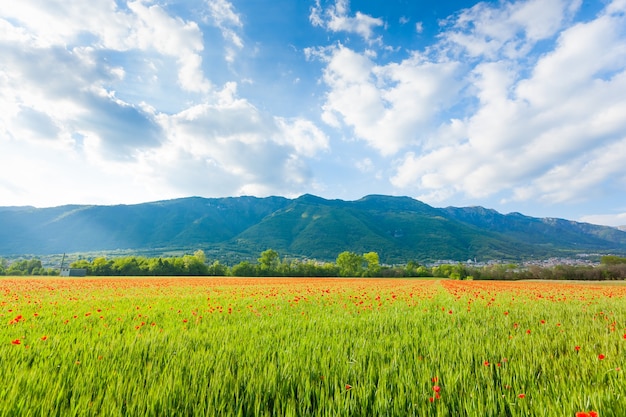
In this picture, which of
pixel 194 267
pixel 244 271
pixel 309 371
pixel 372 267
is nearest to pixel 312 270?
pixel 372 267

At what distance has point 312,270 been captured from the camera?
8881 centimetres

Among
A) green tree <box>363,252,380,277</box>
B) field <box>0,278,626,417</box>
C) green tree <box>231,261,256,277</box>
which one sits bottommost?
green tree <box>231,261,256,277</box>

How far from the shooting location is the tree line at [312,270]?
6091cm

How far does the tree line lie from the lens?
60.9 meters

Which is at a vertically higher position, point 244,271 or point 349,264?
point 349,264

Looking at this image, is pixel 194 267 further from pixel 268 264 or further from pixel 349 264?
pixel 349 264

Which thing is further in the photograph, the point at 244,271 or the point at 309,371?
the point at 244,271

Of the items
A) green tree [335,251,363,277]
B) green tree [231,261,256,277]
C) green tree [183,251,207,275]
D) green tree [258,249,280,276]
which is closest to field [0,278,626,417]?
green tree [231,261,256,277]

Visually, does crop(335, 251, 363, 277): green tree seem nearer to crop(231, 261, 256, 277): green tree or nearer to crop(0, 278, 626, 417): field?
crop(231, 261, 256, 277): green tree

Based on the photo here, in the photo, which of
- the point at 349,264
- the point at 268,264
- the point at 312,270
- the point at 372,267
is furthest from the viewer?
the point at 349,264

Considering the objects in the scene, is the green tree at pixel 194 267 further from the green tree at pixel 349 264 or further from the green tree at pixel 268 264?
the green tree at pixel 349 264

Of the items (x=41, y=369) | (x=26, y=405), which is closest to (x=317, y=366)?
(x=26, y=405)

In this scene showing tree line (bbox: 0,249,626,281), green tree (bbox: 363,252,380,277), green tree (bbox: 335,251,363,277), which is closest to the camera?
tree line (bbox: 0,249,626,281)

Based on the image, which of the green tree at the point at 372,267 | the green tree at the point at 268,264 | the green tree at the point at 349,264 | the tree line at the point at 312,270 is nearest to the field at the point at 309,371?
the tree line at the point at 312,270
